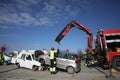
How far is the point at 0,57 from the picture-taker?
2059 centimetres

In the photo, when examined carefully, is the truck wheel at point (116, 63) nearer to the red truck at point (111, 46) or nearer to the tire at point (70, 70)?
the red truck at point (111, 46)

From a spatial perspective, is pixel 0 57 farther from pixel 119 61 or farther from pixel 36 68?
pixel 119 61

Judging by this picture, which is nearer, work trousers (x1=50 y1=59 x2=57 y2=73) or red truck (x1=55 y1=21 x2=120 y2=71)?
work trousers (x1=50 y1=59 x2=57 y2=73)

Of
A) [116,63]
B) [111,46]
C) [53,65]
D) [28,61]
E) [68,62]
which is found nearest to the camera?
[53,65]

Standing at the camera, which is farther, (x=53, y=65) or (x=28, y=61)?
(x=28, y=61)

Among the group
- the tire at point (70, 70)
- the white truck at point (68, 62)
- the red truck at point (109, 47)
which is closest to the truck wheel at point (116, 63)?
the red truck at point (109, 47)

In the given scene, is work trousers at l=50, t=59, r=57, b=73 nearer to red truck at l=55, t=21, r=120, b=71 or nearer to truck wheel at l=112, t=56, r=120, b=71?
red truck at l=55, t=21, r=120, b=71

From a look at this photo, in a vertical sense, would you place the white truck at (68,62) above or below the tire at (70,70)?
above

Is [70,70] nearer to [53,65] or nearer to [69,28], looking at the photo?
[53,65]

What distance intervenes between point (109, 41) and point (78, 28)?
5.58m

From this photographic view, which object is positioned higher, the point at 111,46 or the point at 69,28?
the point at 69,28

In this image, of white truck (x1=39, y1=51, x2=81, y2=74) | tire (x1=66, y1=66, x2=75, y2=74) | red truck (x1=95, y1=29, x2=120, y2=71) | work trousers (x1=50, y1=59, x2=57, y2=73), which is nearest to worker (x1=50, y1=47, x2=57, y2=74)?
work trousers (x1=50, y1=59, x2=57, y2=73)

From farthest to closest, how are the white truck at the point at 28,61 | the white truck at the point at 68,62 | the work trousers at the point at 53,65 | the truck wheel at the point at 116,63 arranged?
the white truck at the point at 28,61, the truck wheel at the point at 116,63, the white truck at the point at 68,62, the work trousers at the point at 53,65

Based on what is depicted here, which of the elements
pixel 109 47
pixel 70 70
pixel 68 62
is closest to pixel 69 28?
pixel 109 47
